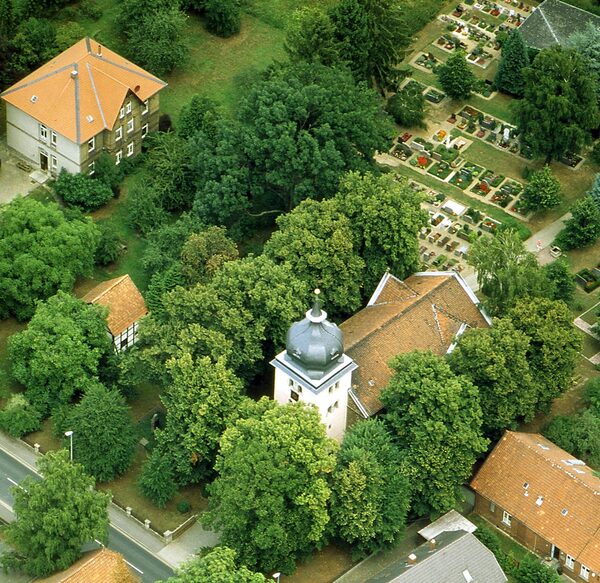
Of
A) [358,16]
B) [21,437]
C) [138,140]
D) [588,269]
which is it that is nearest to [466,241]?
[588,269]

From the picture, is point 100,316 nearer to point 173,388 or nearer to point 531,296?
point 173,388

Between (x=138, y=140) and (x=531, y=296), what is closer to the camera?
(x=531, y=296)

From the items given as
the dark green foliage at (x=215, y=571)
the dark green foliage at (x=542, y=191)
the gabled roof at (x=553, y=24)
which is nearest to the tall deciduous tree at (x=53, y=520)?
the dark green foliage at (x=215, y=571)

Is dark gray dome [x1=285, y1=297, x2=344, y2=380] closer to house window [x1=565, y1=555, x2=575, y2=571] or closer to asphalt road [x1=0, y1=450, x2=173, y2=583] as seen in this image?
asphalt road [x1=0, y1=450, x2=173, y2=583]

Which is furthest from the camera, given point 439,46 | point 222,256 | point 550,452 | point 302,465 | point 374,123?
point 439,46

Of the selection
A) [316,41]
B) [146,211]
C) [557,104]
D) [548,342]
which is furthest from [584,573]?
[316,41]

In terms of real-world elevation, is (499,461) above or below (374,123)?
below

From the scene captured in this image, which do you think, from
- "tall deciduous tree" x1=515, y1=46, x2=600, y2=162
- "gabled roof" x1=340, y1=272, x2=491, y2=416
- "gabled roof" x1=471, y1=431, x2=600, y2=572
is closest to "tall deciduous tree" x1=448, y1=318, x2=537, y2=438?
"gabled roof" x1=471, y1=431, x2=600, y2=572

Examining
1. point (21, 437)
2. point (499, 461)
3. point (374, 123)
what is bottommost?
point (21, 437)
